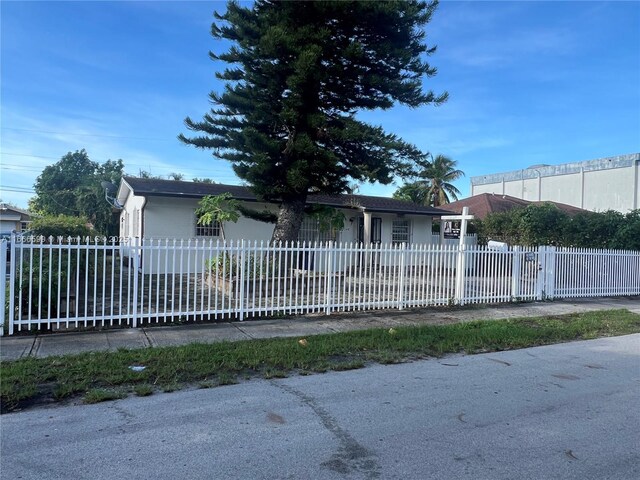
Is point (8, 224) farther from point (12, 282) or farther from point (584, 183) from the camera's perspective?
point (584, 183)

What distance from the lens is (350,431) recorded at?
13.7 feet

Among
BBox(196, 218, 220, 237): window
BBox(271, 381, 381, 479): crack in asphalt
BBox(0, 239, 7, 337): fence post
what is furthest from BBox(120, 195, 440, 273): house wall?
BBox(271, 381, 381, 479): crack in asphalt

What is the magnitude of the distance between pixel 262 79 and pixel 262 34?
44.3 inches

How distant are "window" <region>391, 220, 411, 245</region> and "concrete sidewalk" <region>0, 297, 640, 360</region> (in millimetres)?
9589

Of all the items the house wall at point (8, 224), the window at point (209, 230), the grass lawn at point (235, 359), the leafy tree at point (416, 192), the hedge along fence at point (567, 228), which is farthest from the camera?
the leafy tree at point (416, 192)

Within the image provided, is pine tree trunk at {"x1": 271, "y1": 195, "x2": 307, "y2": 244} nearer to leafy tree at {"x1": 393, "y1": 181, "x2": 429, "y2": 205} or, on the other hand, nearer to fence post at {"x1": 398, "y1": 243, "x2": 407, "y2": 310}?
fence post at {"x1": 398, "y1": 243, "x2": 407, "y2": 310}

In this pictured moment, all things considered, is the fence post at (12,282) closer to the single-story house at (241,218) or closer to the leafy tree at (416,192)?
the single-story house at (241,218)

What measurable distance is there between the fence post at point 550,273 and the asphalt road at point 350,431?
765 cm

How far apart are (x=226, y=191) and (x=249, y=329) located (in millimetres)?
10866

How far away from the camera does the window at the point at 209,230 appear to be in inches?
670

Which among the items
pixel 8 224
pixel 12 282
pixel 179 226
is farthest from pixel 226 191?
pixel 8 224

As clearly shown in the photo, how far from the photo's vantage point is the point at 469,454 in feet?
12.3

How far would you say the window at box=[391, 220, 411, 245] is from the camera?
2167 cm

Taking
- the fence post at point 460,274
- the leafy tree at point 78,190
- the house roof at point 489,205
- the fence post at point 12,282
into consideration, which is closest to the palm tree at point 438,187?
the house roof at point 489,205
